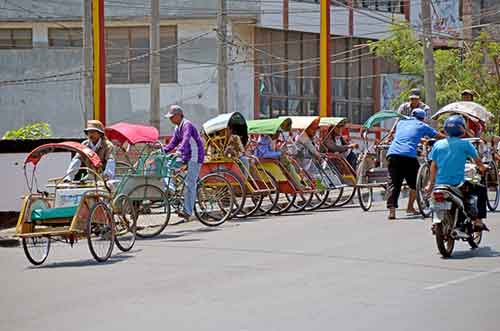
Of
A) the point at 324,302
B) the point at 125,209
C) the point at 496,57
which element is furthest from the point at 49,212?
the point at 496,57

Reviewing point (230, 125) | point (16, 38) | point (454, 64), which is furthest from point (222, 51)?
point (16, 38)

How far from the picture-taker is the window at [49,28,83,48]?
45.8 m

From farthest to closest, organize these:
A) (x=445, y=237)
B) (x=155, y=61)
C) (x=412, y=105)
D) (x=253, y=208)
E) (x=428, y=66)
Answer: (x=428, y=66) < (x=155, y=61) < (x=253, y=208) < (x=412, y=105) < (x=445, y=237)

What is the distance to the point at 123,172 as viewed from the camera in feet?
53.1

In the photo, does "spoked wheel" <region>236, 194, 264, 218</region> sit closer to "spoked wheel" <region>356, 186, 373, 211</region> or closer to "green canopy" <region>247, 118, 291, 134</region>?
"green canopy" <region>247, 118, 291, 134</region>

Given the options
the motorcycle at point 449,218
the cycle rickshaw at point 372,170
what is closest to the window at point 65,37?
the cycle rickshaw at point 372,170

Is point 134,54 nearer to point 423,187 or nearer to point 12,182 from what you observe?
point 12,182

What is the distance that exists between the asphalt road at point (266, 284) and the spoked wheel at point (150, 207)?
0.47 m

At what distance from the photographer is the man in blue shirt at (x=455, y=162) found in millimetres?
12578

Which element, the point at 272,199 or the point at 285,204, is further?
the point at 285,204

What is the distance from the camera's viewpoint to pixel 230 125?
61.4 ft

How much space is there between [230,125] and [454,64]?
27.5 metres

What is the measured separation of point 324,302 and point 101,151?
6334mm

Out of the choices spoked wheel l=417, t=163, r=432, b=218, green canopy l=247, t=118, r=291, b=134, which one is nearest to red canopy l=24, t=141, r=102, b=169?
spoked wheel l=417, t=163, r=432, b=218
